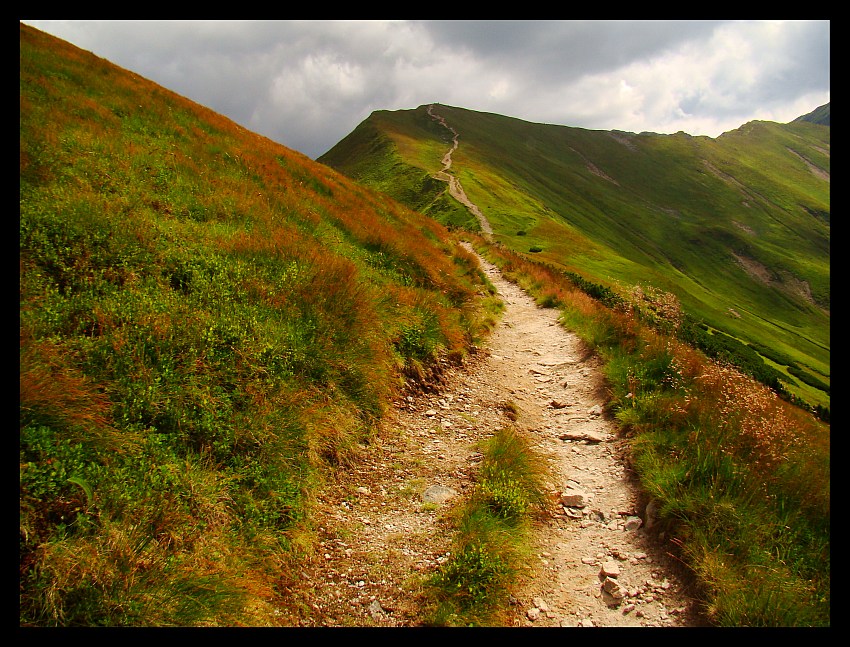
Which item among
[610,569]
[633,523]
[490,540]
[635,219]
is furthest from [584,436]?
[635,219]

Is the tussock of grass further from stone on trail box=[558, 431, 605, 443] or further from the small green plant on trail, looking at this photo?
the small green plant on trail

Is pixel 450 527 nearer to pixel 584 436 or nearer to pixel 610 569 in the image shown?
pixel 610 569

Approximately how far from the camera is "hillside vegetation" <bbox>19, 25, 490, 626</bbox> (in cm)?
316

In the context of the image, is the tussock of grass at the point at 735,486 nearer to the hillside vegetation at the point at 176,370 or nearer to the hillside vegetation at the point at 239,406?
the hillside vegetation at the point at 239,406

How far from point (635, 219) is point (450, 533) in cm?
15784

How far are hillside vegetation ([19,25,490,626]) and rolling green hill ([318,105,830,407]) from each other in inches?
1225

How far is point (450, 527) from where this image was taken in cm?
480

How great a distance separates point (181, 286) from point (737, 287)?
158972 mm

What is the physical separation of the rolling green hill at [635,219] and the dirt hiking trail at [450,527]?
2959 cm

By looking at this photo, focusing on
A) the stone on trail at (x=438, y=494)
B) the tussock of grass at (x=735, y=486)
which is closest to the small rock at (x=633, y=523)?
the tussock of grass at (x=735, y=486)

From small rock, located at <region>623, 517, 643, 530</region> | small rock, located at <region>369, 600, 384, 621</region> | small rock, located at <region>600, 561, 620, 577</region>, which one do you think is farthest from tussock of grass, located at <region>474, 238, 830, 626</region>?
small rock, located at <region>369, 600, 384, 621</region>
